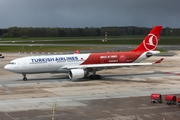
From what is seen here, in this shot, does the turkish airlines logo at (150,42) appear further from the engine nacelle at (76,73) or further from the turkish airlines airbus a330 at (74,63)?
the engine nacelle at (76,73)

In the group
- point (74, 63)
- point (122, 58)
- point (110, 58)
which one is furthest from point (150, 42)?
point (74, 63)

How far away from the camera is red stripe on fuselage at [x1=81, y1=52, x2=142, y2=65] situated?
46.9m

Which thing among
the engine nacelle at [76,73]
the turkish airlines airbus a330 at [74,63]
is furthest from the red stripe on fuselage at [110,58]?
the engine nacelle at [76,73]

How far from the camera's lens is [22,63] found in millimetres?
44469

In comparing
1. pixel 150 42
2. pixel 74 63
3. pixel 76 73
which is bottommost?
pixel 76 73

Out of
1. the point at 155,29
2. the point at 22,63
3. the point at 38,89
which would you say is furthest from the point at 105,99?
the point at 155,29

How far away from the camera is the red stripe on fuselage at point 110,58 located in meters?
46.9

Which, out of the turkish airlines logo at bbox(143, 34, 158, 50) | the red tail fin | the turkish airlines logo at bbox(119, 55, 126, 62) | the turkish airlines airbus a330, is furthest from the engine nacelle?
the turkish airlines logo at bbox(143, 34, 158, 50)

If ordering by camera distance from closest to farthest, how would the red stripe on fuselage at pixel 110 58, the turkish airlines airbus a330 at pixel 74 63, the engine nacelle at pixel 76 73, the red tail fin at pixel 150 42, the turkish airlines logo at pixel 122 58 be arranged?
the engine nacelle at pixel 76 73 < the turkish airlines airbus a330 at pixel 74 63 < the red stripe on fuselage at pixel 110 58 < the turkish airlines logo at pixel 122 58 < the red tail fin at pixel 150 42

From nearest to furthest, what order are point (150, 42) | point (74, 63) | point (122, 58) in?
1. point (74, 63)
2. point (122, 58)
3. point (150, 42)

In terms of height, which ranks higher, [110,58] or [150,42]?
[150,42]

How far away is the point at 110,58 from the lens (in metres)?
47.6

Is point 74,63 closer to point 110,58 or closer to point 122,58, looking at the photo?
point 110,58

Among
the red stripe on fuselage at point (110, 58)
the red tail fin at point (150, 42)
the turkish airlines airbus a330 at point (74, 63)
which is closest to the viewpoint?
the turkish airlines airbus a330 at point (74, 63)
